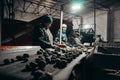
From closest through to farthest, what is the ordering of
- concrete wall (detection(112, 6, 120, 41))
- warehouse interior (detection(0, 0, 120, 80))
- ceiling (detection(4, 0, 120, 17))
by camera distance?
warehouse interior (detection(0, 0, 120, 80)) → ceiling (detection(4, 0, 120, 17)) → concrete wall (detection(112, 6, 120, 41))

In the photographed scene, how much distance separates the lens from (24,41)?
697cm

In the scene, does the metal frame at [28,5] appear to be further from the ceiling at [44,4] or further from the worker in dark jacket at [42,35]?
the worker in dark jacket at [42,35]

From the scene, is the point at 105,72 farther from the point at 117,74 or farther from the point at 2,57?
the point at 2,57

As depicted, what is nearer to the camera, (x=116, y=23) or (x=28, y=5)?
(x=28, y=5)

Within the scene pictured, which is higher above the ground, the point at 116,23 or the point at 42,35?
the point at 116,23

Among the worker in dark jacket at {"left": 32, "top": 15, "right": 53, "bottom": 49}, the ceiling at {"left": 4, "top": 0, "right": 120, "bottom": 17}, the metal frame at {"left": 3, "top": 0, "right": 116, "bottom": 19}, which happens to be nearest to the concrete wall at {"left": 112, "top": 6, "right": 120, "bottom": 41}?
the ceiling at {"left": 4, "top": 0, "right": 120, "bottom": 17}

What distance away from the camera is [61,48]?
3.29 metres

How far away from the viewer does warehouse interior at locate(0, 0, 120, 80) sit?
5.68 ft

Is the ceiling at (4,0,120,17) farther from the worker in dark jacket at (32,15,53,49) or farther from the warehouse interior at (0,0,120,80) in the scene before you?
the worker in dark jacket at (32,15,53,49)

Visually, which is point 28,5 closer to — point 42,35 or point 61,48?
point 42,35

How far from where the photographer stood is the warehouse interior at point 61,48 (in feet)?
5.68

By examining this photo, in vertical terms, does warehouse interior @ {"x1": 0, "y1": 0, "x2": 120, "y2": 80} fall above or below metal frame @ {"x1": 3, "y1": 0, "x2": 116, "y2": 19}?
below

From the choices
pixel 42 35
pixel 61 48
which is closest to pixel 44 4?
pixel 42 35

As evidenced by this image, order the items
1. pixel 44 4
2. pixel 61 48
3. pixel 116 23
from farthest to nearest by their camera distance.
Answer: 1. pixel 44 4
2. pixel 116 23
3. pixel 61 48
